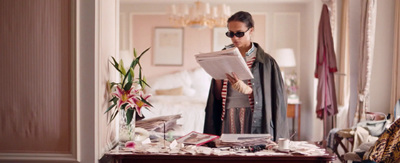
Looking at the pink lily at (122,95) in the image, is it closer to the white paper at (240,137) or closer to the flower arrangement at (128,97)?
the flower arrangement at (128,97)

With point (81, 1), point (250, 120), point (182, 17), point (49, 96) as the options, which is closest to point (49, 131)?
point (49, 96)

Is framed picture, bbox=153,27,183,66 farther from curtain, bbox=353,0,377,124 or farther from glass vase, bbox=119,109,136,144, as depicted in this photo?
glass vase, bbox=119,109,136,144

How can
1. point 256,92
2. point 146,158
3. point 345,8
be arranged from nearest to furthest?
point 146,158
point 256,92
point 345,8

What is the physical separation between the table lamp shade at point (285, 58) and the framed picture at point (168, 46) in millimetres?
1736

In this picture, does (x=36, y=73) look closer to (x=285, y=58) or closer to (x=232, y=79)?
(x=232, y=79)

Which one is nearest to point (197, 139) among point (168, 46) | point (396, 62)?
point (396, 62)

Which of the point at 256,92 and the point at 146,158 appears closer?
the point at 146,158

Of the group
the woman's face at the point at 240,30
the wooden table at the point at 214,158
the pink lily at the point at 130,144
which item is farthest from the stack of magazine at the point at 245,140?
the woman's face at the point at 240,30

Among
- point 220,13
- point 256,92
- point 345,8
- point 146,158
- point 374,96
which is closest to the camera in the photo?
point 146,158

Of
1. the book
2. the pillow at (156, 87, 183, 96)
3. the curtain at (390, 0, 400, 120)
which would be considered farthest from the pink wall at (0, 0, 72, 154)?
the pillow at (156, 87, 183, 96)

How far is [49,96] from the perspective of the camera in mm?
2178

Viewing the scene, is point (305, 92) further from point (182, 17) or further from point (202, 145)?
point (202, 145)

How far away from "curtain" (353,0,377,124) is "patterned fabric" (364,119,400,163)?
160 cm

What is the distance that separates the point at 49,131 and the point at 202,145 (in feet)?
2.45
